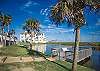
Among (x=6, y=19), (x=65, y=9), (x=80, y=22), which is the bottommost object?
(x=80, y=22)

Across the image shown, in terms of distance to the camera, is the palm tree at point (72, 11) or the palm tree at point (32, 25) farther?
the palm tree at point (32, 25)

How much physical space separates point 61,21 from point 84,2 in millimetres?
2236

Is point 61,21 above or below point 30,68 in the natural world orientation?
above

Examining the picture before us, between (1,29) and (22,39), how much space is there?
131490 mm

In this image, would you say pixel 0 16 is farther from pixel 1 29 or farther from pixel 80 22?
pixel 80 22

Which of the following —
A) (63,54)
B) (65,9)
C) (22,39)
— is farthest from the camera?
(22,39)

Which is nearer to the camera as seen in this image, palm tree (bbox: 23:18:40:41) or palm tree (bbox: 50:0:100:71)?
palm tree (bbox: 50:0:100:71)

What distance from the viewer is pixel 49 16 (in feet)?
46.4

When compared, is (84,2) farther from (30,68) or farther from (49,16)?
(30,68)

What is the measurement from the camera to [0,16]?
2502 inches

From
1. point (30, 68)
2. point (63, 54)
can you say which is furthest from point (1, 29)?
point (30, 68)

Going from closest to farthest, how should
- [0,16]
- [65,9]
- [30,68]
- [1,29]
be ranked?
[65,9] < [30,68] < [0,16] < [1,29]

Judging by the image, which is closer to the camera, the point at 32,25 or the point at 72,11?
the point at 72,11

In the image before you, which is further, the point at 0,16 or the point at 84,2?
the point at 0,16
